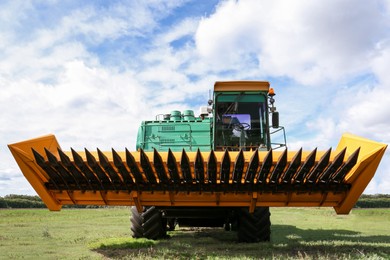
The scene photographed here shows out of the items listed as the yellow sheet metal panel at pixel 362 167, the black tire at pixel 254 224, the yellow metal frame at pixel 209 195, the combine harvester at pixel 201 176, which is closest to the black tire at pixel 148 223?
the combine harvester at pixel 201 176

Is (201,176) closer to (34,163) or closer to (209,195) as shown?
(209,195)

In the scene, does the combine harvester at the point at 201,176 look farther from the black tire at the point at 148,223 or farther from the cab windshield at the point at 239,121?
the cab windshield at the point at 239,121

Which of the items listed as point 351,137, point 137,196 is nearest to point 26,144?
point 137,196

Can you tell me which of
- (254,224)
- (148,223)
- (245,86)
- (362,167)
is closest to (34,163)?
(148,223)

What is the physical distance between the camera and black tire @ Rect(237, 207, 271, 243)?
289 inches

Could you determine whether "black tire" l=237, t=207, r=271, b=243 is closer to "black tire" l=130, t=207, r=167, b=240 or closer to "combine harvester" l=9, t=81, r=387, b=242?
"combine harvester" l=9, t=81, r=387, b=242

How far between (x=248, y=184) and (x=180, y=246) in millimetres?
2258

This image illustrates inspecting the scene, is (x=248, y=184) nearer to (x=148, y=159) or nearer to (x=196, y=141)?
(x=148, y=159)

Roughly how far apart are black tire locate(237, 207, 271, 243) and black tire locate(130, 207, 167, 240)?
1.66m

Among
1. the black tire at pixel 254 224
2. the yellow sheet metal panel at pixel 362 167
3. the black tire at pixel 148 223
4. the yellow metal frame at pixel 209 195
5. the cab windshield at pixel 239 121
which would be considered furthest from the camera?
the cab windshield at pixel 239 121

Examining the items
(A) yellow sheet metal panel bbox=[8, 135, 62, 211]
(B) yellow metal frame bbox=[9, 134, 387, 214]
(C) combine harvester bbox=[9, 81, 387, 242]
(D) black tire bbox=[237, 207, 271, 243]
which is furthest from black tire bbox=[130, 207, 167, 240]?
(A) yellow sheet metal panel bbox=[8, 135, 62, 211]

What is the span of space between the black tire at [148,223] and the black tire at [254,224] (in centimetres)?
166

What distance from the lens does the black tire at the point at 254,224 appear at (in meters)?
7.34

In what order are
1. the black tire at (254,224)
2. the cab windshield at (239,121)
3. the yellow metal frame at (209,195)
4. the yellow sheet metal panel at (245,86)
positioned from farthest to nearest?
1. the yellow sheet metal panel at (245,86)
2. the cab windshield at (239,121)
3. the black tire at (254,224)
4. the yellow metal frame at (209,195)
